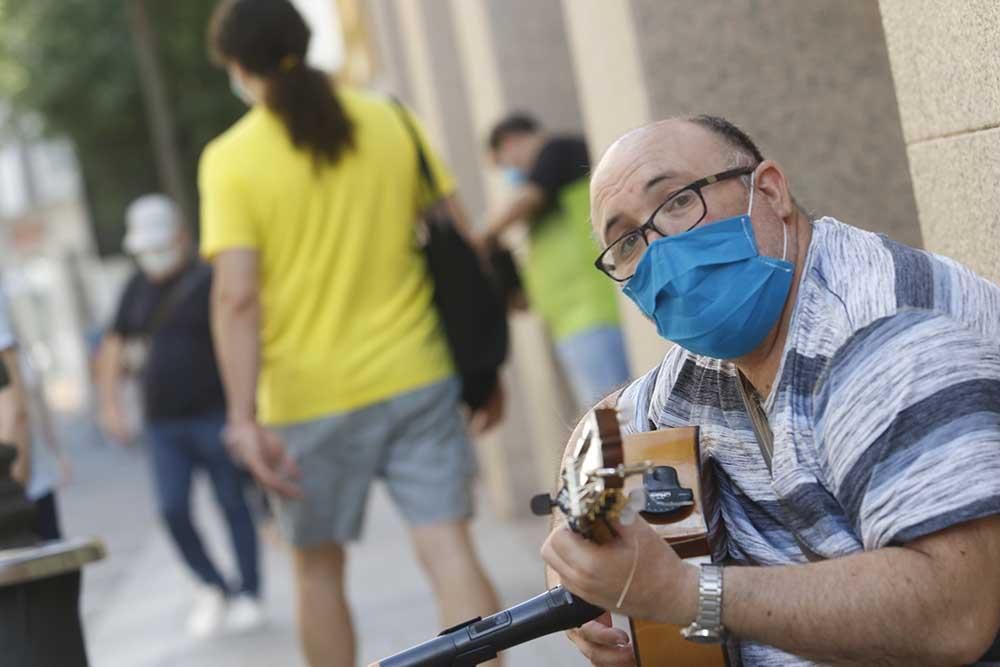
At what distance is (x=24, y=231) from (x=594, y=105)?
5140 cm

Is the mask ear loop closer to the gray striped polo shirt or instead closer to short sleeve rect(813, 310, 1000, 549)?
the gray striped polo shirt

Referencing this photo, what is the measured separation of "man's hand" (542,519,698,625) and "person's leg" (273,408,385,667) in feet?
9.20

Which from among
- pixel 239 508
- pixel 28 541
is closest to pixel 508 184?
pixel 239 508

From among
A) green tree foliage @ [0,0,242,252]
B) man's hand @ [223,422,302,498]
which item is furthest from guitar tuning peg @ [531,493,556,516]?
green tree foliage @ [0,0,242,252]

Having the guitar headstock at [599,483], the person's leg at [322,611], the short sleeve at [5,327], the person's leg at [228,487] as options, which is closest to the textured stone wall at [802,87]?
the person's leg at [322,611]

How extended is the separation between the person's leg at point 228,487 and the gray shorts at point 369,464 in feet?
10.5

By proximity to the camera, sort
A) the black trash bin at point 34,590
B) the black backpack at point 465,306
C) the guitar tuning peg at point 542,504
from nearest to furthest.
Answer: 1. the guitar tuning peg at point 542,504
2. the black trash bin at point 34,590
3. the black backpack at point 465,306

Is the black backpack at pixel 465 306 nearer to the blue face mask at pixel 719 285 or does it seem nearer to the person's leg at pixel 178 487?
the blue face mask at pixel 719 285

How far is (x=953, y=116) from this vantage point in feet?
10.3

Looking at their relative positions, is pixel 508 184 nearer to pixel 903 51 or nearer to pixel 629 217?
pixel 903 51

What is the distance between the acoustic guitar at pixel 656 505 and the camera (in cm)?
205

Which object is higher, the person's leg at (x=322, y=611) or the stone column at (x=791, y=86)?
the stone column at (x=791, y=86)

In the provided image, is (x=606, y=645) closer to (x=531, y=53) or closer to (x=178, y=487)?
(x=531, y=53)

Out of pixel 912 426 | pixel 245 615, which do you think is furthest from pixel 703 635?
pixel 245 615
